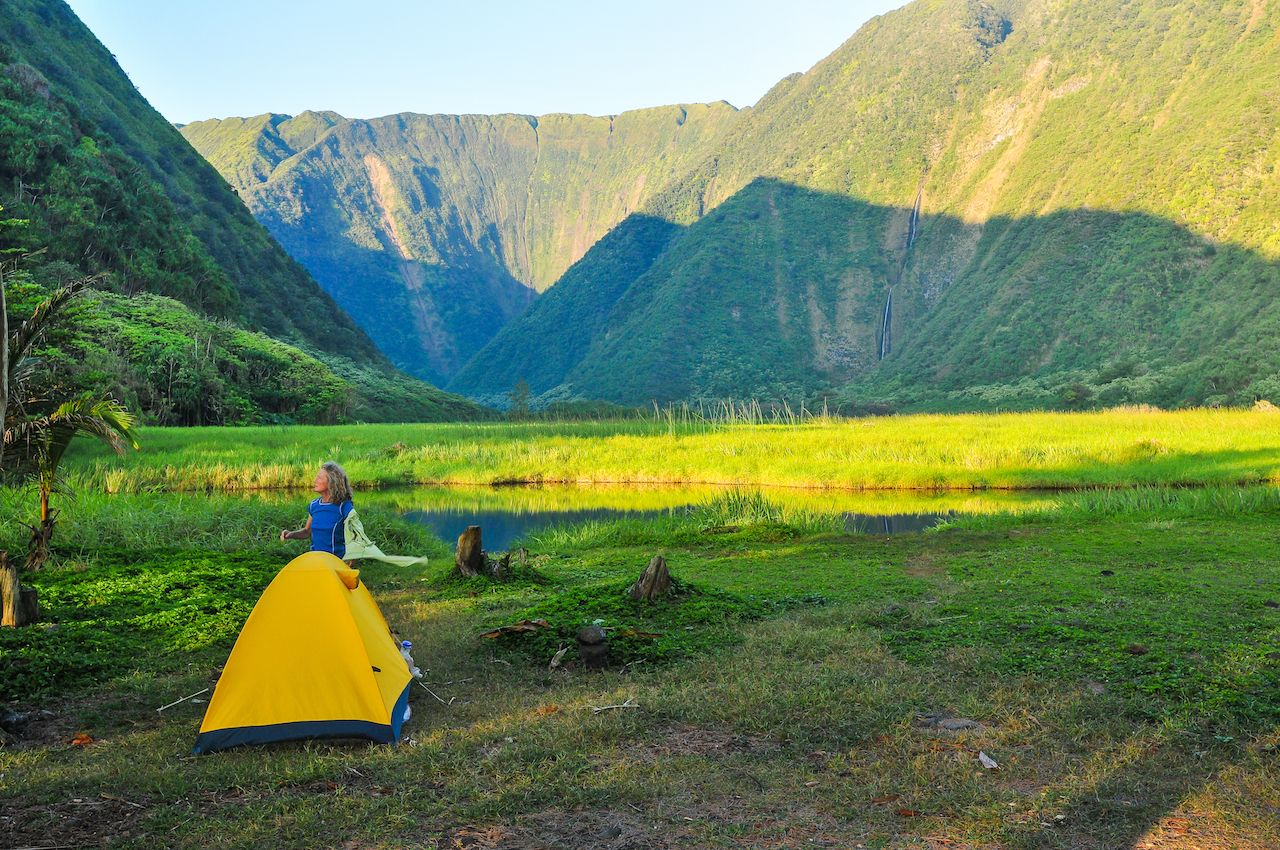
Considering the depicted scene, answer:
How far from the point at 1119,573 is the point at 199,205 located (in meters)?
76.1

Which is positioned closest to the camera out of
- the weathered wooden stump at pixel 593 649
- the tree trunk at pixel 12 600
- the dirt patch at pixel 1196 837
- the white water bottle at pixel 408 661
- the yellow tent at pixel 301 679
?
the dirt patch at pixel 1196 837

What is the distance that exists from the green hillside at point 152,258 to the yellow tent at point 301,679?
1996 centimetres

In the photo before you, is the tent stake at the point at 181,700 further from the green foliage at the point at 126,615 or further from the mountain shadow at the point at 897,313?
the mountain shadow at the point at 897,313

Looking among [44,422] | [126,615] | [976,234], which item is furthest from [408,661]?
[976,234]

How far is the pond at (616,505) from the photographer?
70.9 feet

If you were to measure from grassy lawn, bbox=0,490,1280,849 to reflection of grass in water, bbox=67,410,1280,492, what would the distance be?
14326mm

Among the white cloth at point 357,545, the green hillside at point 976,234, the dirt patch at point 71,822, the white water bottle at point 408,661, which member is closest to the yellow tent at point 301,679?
the white water bottle at point 408,661

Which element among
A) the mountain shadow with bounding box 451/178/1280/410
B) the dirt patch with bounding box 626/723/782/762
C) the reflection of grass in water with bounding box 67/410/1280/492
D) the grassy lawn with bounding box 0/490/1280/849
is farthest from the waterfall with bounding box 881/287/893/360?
Result: the dirt patch with bounding box 626/723/782/762

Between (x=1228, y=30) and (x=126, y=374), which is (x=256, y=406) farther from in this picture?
(x=1228, y=30)

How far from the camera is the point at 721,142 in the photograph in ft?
459

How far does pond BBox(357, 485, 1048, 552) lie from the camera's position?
21625mm

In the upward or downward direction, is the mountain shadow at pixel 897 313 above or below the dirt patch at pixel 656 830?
above

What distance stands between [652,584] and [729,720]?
323 cm

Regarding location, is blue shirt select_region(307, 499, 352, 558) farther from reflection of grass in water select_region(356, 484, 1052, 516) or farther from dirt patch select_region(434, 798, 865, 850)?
reflection of grass in water select_region(356, 484, 1052, 516)
